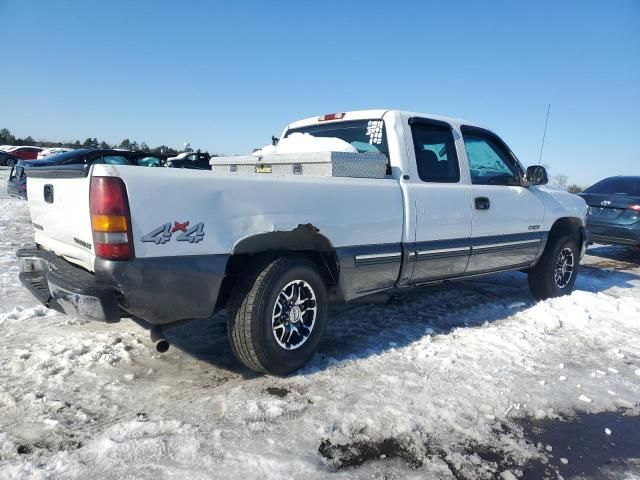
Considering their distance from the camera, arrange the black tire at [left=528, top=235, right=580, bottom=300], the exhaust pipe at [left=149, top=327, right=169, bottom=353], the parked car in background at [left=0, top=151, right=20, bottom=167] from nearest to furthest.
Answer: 1. the exhaust pipe at [left=149, top=327, right=169, bottom=353]
2. the black tire at [left=528, top=235, right=580, bottom=300]
3. the parked car in background at [left=0, top=151, right=20, bottom=167]

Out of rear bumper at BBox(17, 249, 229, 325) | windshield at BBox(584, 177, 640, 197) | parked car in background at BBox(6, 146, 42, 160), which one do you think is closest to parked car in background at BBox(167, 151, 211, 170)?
windshield at BBox(584, 177, 640, 197)

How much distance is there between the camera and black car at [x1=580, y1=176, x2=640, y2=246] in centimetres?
865

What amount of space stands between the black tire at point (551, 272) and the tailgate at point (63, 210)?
4.91m

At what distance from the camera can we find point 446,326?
15.1ft

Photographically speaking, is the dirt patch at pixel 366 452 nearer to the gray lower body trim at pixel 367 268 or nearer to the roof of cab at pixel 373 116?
the gray lower body trim at pixel 367 268

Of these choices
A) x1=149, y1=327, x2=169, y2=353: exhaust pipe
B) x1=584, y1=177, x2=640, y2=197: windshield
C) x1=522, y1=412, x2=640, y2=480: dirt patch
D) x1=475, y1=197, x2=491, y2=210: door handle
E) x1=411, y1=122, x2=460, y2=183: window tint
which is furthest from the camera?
x1=584, y1=177, x2=640, y2=197: windshield

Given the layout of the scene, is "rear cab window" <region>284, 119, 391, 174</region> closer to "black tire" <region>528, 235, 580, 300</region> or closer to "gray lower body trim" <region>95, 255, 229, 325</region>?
"gray lower body trim" <region>95, 255, 229, 325</region>

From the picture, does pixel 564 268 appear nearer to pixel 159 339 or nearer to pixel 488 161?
pixel 488 161

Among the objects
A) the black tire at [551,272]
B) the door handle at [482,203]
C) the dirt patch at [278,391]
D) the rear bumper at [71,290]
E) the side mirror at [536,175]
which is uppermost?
the side mirror at [536,175]

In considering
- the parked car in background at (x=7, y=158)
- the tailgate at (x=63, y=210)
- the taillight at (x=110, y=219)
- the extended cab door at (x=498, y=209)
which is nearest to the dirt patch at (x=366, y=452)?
the taillight at (x=110, y=219)

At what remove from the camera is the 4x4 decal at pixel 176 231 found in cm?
267

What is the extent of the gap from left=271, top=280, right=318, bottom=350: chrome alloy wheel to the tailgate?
1.23 meters

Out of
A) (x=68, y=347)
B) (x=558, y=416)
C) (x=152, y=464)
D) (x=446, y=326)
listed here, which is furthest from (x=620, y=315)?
(x=68, y=347)

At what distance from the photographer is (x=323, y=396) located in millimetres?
3057
